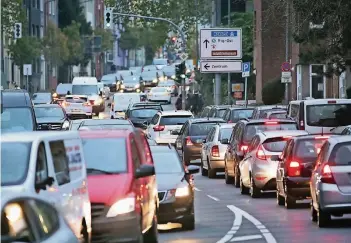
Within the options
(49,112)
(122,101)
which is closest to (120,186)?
(49,112)

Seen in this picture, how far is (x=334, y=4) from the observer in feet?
109

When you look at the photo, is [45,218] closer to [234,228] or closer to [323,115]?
[234,228]

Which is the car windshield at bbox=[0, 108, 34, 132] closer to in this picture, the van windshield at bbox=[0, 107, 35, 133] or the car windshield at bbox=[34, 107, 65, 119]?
the van windshield at bbox=[0, 107, 35, 133]

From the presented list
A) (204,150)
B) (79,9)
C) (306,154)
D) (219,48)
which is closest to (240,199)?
(306,154)

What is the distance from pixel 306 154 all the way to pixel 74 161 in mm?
10223

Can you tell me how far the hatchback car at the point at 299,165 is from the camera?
79.2 ft

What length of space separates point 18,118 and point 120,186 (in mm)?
11174

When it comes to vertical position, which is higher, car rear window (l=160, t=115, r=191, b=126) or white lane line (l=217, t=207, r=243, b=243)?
car rear window (l=160, t=115, r=191, b=126)

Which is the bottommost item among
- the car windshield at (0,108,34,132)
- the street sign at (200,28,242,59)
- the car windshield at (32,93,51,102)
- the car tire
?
the car tire

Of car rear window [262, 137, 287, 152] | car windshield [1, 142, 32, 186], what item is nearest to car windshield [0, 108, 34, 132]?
car rear window [262, 137, 287, 152]

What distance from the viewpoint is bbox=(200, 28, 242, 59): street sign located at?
5494 centimetres

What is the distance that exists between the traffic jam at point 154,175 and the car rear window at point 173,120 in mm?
5270

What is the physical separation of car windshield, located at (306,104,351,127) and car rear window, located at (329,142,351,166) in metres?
13.0

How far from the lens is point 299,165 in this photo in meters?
24.2
